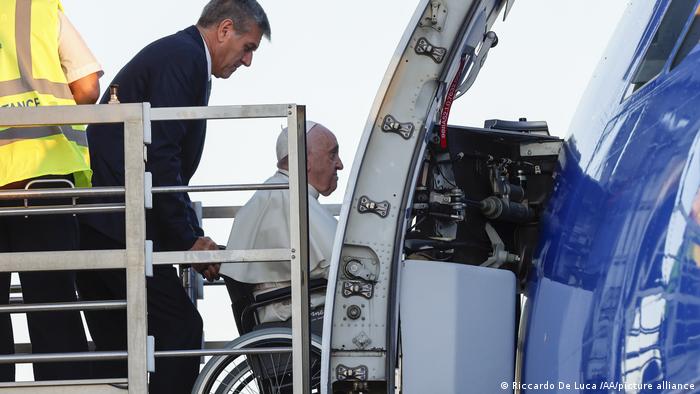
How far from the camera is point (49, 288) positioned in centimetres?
380

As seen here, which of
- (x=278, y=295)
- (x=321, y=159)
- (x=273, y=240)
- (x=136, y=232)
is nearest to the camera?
(x=136, y=232)

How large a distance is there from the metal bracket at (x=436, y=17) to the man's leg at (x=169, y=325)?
6.39 feet

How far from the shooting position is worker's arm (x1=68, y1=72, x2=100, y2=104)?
12.9 ft

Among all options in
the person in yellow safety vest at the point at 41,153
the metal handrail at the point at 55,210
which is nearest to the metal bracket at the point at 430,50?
the metal handrail at the point at 55,210

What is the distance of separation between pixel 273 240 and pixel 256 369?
2.21 feet

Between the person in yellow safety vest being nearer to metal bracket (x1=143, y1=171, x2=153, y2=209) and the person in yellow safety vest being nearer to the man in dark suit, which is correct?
metal bracket (x1=143, y1=171, x2=153, y2=209)

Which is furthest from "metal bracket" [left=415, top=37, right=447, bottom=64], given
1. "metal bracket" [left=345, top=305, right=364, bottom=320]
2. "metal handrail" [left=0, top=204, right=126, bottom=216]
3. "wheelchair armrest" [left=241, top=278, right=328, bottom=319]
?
"wheelchair armrest" [left=241, top=278, right=328, bottom=319]

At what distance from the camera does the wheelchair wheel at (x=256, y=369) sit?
4867 mm

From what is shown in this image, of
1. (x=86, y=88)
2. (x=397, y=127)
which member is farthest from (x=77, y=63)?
(x=397, y=127)

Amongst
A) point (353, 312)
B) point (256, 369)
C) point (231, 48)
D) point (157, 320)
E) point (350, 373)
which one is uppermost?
point (231, 48)

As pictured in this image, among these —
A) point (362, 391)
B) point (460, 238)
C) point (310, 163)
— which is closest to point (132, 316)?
point (362, 391)

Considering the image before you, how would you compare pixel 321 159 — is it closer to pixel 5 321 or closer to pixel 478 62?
pixel 5 321

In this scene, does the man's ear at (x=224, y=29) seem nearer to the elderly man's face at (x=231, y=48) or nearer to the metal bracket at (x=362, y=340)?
the elderly man's face at (x=231, y=48)

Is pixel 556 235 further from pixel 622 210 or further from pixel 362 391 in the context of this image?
pixel 362 391
